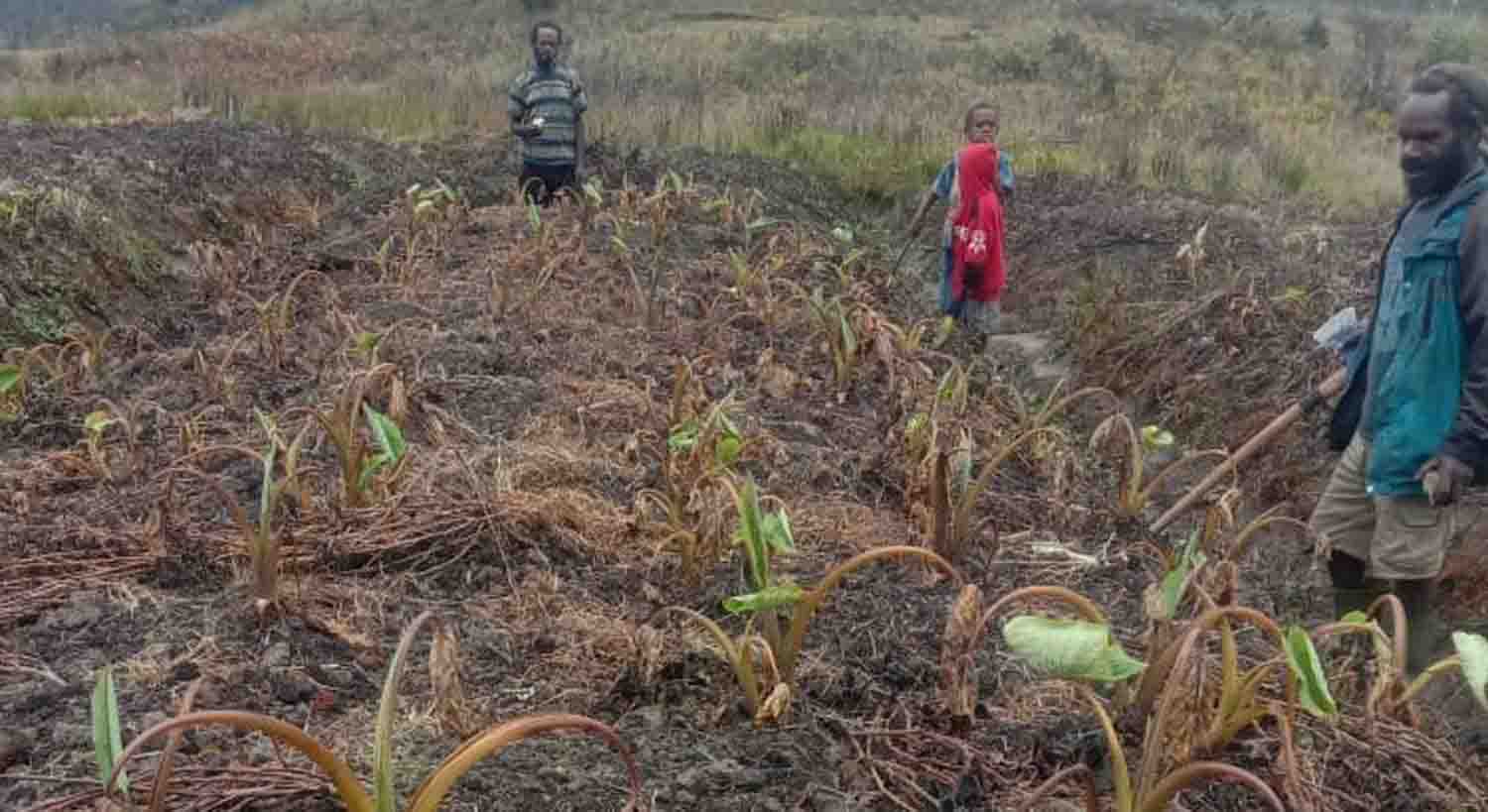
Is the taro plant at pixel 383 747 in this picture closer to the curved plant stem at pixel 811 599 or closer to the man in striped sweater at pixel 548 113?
the curved plant stem at pixel 811 599

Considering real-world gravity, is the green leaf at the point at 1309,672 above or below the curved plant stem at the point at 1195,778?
above

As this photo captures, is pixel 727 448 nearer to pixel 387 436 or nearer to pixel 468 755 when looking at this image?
pixel 387 436

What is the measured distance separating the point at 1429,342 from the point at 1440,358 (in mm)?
47

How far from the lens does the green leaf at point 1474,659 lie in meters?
1.77

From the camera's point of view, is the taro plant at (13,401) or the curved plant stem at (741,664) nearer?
the curved plant stem at (741,664)

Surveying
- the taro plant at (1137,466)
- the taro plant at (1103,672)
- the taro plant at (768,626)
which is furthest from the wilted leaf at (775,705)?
the taro plant at (1137,466)

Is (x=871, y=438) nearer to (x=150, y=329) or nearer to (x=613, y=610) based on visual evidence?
(x=613, y=610)

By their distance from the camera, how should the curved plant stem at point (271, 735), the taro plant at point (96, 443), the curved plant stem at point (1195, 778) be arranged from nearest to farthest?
the curved plant stem at point (271, 735)
the curved plant stem at point (1195, 778)
the taro plant at point (96, 443)

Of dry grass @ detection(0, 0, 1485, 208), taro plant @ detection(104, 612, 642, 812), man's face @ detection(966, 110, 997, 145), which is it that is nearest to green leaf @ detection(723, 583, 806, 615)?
taro plant @ detection(104, 612, 642, 812)

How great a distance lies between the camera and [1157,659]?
→ 220 centimetres

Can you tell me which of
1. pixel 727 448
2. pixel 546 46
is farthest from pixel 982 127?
pixel 546 46

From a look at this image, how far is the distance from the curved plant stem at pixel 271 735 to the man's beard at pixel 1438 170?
284 cm

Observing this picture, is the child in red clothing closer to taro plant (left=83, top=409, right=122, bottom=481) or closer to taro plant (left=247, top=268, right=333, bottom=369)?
taro plant (left=247, top=268, right=333, bottom=369)

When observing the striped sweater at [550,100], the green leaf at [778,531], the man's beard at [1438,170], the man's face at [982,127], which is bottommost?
the green leaf at [778,531]
